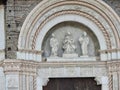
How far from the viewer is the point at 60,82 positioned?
37.9 ft

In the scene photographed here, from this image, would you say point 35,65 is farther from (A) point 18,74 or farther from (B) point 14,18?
(B) point 14,18

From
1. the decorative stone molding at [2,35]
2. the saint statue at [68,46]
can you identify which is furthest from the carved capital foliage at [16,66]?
the saint statue at [68,46]

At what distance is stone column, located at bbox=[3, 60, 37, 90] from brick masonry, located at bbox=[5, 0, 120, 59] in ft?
0.83

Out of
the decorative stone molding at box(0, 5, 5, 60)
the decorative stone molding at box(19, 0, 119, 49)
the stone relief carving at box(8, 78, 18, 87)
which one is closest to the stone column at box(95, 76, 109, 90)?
the decorative stone molding at box(19, 0, 119, 49)

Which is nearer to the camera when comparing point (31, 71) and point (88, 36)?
point (31, 71)

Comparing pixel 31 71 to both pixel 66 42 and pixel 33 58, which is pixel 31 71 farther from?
pixel 66 42

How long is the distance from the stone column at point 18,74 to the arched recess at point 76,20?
0.35 meters

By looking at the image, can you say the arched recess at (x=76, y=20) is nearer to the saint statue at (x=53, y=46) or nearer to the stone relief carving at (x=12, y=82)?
the saint statue at (x=53, y=46)

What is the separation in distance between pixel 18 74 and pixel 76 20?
2.19 meters

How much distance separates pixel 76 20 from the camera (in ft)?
37.7

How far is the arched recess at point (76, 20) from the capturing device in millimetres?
11156

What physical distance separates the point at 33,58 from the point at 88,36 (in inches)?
68.0

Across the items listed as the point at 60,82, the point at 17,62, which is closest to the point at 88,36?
the point at 60,82

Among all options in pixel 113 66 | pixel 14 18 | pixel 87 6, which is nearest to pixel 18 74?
pixel 14 18
